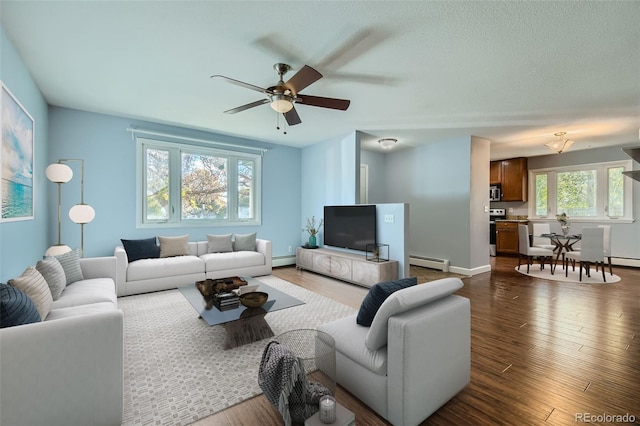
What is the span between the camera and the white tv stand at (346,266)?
4.21 meters

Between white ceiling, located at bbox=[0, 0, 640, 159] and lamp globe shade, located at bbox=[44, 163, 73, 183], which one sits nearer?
white ceiling, located at bbox=[0, 0, 640, 159]

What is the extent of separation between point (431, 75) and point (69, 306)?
391 centimetres

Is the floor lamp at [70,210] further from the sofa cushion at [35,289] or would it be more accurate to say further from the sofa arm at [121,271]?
the sofa cushion at [35,289]

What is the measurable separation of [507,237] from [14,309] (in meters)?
8.87

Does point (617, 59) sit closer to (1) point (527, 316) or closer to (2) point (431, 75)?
(2) point (431, 75)

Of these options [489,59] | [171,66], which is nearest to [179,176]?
[171,66]

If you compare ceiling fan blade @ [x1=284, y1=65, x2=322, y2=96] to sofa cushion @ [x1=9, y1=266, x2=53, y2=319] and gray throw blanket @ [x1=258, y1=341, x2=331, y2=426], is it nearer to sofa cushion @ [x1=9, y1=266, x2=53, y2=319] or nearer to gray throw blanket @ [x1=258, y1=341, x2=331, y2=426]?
gray throw blanket @ [x1=258, y1=341, x2=331, y2=426]

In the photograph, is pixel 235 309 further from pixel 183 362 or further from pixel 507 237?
pixel 507 237

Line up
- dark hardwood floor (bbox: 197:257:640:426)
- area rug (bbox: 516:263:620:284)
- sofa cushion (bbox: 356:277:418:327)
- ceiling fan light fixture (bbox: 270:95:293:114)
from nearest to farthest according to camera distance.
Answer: dark hardwood floor (bbox: 197:257:640:426), sofa cushion (bbox: 356:277:418:327), ceiling fan light fixture (bbox: 270:95:293:114), area rug (bbox: 516:263:620:284)

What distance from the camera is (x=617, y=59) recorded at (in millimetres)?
2529

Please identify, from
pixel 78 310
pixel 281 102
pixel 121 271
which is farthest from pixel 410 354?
pixel 121 271

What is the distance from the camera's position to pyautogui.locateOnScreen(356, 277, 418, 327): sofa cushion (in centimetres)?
176

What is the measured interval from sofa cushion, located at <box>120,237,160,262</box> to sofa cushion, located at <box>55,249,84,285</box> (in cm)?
119

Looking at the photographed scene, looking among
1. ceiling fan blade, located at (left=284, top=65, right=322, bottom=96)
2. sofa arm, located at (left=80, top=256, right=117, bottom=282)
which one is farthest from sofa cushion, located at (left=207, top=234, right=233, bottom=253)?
ceiling fan blade, located at (left=284, top=65, right=322, bottom=96)
